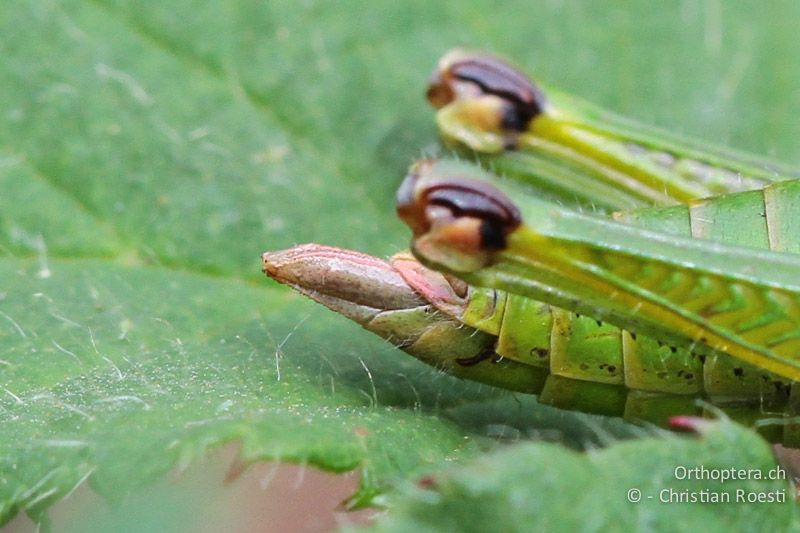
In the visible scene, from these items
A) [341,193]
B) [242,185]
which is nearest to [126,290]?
[242,185]

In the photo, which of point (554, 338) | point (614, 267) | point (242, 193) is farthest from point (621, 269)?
point (242, 193)

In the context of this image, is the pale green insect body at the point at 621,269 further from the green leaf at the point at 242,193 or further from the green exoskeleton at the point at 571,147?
the green exoskeleton at the point at 571,147

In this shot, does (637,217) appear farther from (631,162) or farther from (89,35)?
(89,35)

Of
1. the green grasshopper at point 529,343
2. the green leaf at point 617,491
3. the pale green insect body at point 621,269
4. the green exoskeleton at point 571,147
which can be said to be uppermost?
the green exoskeleton at point 571,147

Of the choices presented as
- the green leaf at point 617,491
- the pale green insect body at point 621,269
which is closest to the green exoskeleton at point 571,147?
the pale green insect body at point 621,269

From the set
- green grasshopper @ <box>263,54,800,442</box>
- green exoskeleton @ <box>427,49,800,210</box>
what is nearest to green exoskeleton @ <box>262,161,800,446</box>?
green grasshopper @ <box>263,54,800,442</box>

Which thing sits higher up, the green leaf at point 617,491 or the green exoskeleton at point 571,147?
the green exoskeleton at point 571,147

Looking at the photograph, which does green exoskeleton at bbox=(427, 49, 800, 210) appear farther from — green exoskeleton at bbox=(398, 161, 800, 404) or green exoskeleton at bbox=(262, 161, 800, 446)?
green exoskeleton at bbox=(398, 161, 800, 404)
